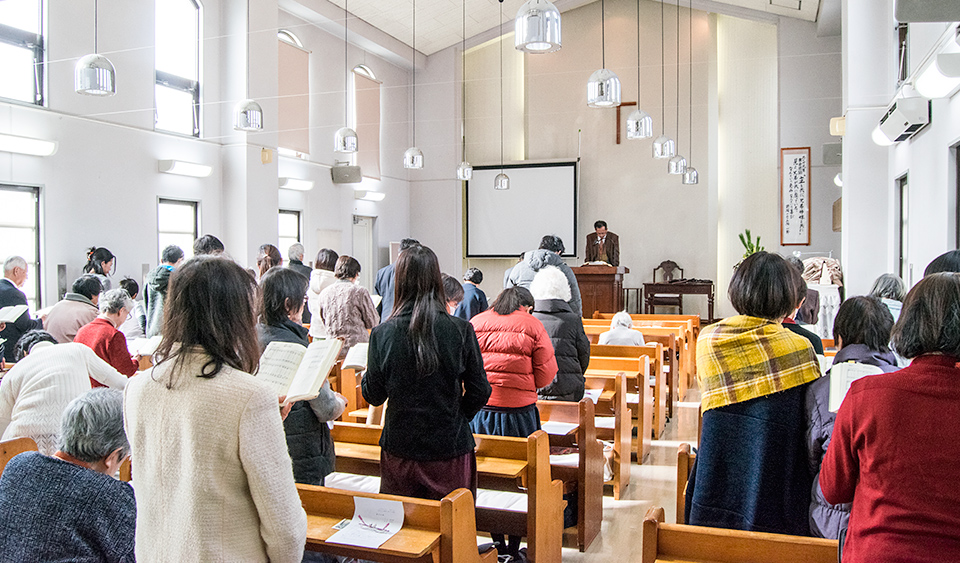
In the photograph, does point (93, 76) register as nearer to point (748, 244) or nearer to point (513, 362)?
point (513, 362)

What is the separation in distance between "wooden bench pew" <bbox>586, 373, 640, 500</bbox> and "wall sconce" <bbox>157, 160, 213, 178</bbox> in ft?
18.5

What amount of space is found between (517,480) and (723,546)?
1.15 metres

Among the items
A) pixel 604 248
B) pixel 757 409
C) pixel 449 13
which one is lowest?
pixel 757 409

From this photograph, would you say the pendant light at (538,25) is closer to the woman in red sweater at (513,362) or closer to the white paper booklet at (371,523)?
the woman in red sweater at (513,362)

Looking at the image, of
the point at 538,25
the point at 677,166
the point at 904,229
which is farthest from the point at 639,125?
the point at 677,166

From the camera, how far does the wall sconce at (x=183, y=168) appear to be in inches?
325

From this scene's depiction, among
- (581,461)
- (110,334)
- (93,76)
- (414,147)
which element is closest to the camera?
(581,461)

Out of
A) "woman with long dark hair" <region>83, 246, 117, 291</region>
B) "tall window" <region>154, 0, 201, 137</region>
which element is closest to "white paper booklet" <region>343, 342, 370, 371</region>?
"woman with long dark hair" <region>83, 246, 117, 291</region>

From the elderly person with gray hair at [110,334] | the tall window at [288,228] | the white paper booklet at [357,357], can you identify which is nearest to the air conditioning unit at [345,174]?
the tall window at [288,228]

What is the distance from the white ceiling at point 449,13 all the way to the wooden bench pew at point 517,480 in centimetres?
939

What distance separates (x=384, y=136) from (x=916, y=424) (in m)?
12.1

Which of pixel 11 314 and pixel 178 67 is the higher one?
pixel 178 67

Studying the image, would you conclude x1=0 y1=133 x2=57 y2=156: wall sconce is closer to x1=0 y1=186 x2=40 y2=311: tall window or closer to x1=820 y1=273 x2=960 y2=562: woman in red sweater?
x1=0 y1=186 x2=40 y2=311: tall window

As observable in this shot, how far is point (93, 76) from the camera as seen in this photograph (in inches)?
202
